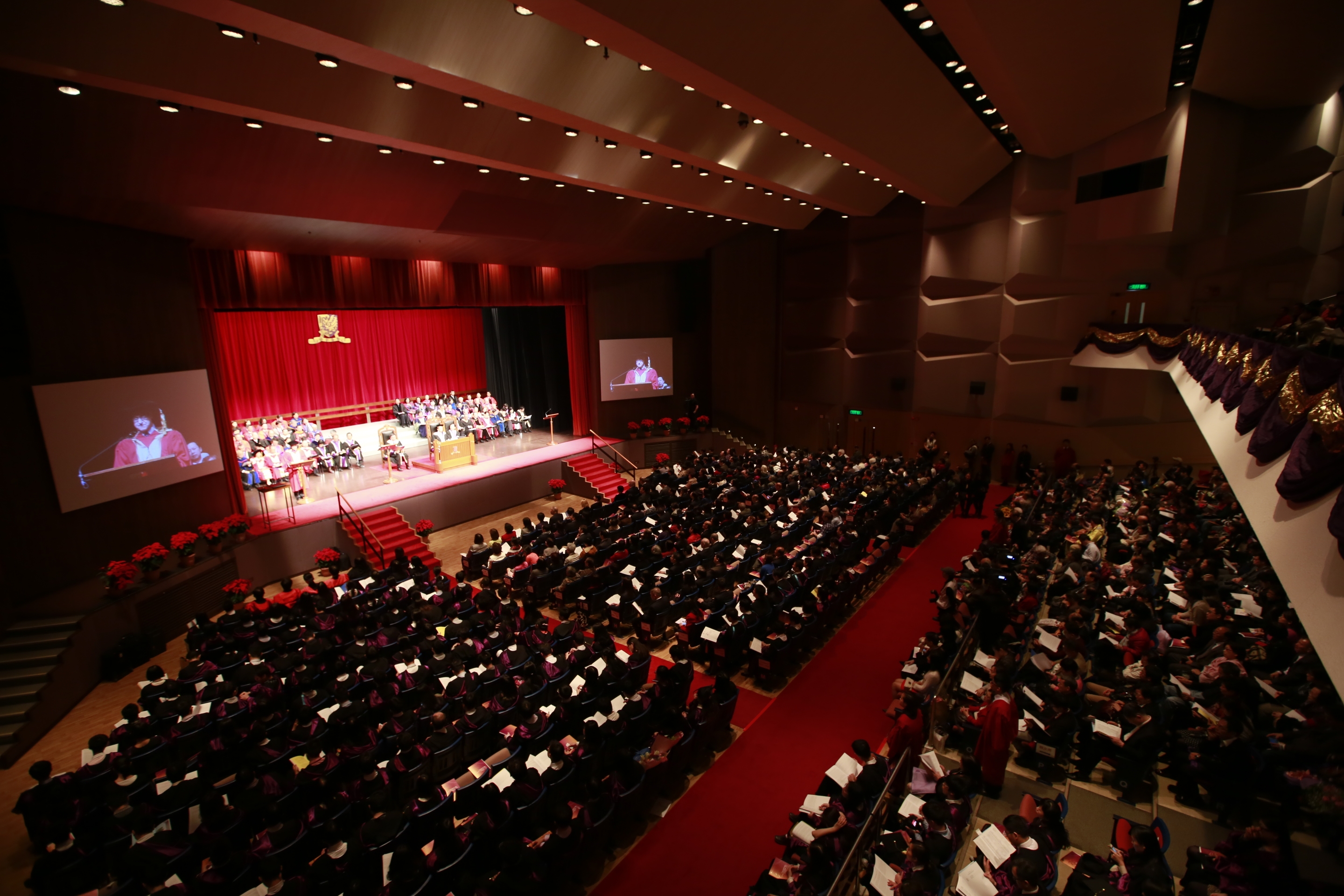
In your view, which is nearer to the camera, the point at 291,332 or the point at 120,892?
the point at 120,892

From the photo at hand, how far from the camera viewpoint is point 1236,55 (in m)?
10.8

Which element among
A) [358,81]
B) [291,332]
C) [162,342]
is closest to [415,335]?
[291,332]

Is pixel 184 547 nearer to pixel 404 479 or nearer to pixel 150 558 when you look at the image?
pixel 150 558

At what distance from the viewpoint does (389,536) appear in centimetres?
1377

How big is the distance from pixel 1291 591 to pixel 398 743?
25.2ft

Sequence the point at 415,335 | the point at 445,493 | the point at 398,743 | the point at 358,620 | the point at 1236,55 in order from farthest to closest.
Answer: the point at 415,335, the point at 445,493, the point at 1236,55, the point at 358,620, the point at 398,743

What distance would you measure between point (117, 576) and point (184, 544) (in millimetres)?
1351

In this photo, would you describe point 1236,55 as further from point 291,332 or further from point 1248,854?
point 291,332

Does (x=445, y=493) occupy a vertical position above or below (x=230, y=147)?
below

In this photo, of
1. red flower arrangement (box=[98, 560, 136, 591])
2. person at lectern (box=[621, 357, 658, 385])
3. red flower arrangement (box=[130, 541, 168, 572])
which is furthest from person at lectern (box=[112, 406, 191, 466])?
person at lectern (box=[621, 357, 658, 385])

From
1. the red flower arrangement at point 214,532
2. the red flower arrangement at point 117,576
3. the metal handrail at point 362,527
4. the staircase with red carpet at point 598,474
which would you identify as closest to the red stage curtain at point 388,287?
the staircase with red carpet at point 598,474

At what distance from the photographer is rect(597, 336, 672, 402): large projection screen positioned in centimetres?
2109

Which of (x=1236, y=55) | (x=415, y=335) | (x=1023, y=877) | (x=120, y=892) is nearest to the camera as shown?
(x=1023, y=877)

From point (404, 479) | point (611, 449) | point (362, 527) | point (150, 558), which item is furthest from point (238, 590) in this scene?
point (611, 449)
